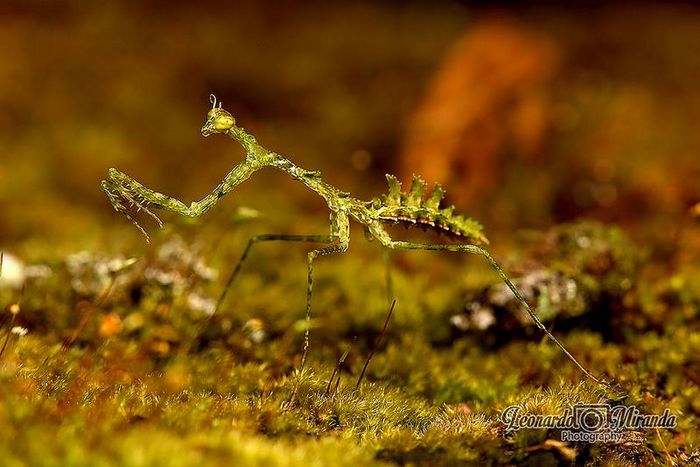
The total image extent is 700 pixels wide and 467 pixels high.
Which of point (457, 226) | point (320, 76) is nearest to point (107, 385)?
point (457, 226)

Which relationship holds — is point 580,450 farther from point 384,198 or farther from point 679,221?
point 679,221

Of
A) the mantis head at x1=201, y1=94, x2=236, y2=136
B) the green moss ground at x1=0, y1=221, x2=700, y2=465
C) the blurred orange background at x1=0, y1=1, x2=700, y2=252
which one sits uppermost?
the blurred orange background at x1=0, y1=1, x2=700, y2=252

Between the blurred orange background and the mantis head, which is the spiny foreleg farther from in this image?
the blurred orange background

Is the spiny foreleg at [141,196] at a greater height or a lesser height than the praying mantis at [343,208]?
lesser

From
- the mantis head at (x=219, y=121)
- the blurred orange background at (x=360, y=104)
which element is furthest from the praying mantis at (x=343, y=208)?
the blurred orange background at (x=360, y=104)

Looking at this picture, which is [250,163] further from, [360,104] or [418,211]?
[360,104]

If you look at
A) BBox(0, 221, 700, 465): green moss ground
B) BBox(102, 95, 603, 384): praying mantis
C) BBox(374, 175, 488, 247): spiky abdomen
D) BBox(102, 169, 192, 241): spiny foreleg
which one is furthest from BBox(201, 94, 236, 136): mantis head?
BBox(0, 221, 700, 465): green moss ground

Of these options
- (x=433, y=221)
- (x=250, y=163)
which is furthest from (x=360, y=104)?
(x=250, y=163)

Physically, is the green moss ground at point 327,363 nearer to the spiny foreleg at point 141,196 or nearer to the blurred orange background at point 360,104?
the spiny foreleg at point 141,196

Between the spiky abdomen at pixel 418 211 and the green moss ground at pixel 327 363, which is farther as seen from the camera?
the spiky abdomen at pixel 418 211

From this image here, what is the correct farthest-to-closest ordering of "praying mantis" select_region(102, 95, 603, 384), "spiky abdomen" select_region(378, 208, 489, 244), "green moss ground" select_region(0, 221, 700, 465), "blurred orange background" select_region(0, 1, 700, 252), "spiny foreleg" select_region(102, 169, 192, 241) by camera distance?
"blurred orange background" select_region(0, 1, 700, 252) < "spiky abdomen" select_region(378, 208, 489, 244) < "praying mantis" select_region(102, 95, 603, 384) < "spiny foreleg" select_region(102, 169, 192, 241) < "green moss ground" select_region(0, 221, 700, 465)

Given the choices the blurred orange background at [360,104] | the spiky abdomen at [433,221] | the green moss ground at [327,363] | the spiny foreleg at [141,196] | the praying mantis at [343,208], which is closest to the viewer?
the green moss ground at [327,363]
